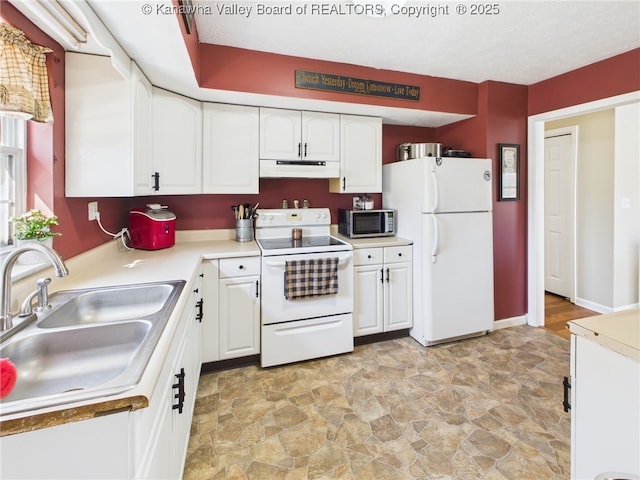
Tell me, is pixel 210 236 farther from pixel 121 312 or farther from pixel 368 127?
pixel 368 127

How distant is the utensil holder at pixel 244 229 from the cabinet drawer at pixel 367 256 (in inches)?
38.1

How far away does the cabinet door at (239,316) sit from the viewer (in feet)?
7.84

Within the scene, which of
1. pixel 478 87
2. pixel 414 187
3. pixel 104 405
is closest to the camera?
pixel 104 405

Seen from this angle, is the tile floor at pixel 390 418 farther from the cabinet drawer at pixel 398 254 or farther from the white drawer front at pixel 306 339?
the cabinet drawer at pixel 398 254

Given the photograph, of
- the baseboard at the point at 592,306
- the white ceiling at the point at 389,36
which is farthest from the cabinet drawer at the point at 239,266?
the baseboard at the point at 592,306

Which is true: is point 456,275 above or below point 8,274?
below

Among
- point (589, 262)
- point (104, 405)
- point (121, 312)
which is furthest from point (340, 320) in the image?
point (589, 262)

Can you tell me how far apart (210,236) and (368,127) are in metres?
1.81

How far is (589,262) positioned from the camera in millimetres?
3727

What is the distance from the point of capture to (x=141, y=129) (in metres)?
1.98

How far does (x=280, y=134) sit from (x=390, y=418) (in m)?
2.29

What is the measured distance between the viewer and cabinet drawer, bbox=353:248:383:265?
276 cm

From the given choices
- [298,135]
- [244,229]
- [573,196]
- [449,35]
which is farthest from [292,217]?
[573,196]

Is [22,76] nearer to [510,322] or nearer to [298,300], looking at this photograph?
[298,300]
